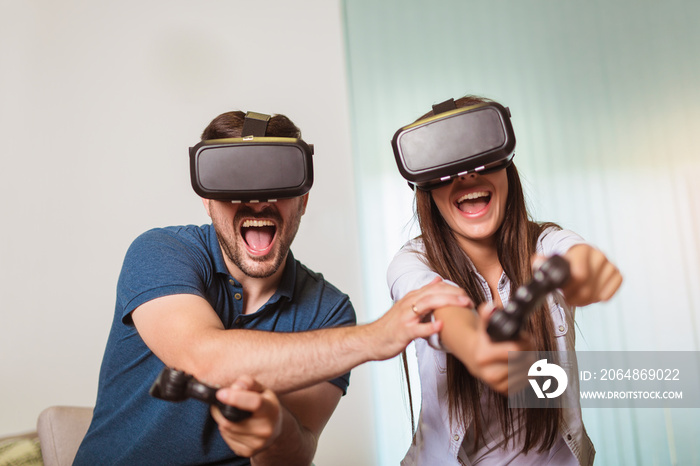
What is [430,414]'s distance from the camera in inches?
53.6

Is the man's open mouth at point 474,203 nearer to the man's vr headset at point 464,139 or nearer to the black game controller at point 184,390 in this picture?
the man's vr headset at point 464,139

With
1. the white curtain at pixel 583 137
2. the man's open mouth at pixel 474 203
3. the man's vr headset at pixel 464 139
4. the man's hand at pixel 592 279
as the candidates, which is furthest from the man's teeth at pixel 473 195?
the white curtain at pixel 583 137

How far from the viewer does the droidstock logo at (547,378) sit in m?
1.23

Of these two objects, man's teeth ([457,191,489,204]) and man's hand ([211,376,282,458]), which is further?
man's teeth ([457,191,489,204])

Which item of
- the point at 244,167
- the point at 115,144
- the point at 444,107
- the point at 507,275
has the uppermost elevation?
the point at 115,144

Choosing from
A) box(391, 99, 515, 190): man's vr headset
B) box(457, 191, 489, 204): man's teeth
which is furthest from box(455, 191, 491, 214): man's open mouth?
box(391, 99, 515, 190): man's vr headset

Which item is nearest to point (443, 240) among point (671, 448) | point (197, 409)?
point (197, 409)

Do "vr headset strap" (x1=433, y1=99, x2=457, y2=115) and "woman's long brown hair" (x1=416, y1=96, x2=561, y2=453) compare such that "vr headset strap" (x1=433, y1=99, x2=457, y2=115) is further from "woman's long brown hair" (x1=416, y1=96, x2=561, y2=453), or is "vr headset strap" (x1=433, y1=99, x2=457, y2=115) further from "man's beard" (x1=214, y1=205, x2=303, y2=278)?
"man's beard" (x1=214, y1=205, x2=303, y2=278)

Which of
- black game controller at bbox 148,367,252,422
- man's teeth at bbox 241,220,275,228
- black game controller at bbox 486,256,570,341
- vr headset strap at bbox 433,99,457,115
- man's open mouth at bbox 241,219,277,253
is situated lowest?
black game controller at bbox 148,367,252,422

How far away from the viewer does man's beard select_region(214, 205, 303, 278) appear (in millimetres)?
1451

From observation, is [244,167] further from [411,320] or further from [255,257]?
[411,320]

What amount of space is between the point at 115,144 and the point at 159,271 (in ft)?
5.35

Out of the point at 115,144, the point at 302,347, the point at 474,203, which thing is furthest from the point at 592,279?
the point at 115,144

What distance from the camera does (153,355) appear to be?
57.6 inches
